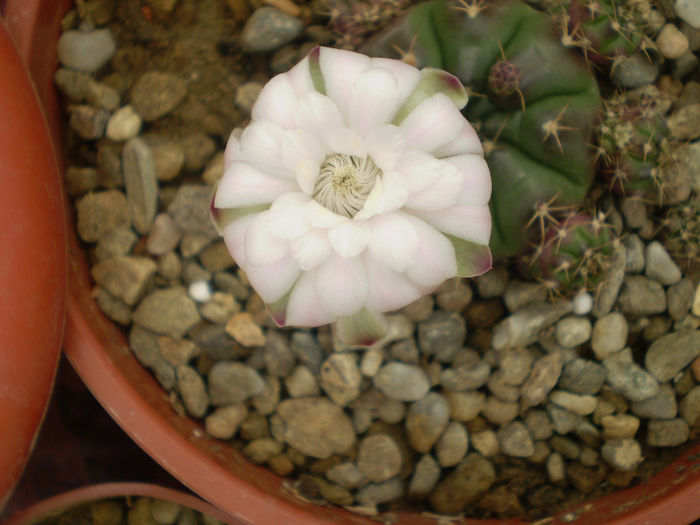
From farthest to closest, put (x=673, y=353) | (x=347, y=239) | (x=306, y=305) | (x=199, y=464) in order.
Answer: (x=673, y=353) < (x=199, y=464) < (x=306, y=305) < (x=347, y=239)

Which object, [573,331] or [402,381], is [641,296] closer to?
[573,331]

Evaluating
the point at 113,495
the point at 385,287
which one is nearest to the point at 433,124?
the point at 385,287

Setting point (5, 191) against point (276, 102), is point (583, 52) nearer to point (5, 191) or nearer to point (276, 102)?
point (276, 102)

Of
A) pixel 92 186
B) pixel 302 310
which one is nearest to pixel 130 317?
pixel 92 186

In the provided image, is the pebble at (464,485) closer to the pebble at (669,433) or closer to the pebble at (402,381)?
the pebble at (402,381)

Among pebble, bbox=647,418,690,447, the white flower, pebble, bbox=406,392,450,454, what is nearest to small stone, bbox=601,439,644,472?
pebble, bbox=647,418,690,447

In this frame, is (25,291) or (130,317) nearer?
(25,291)
